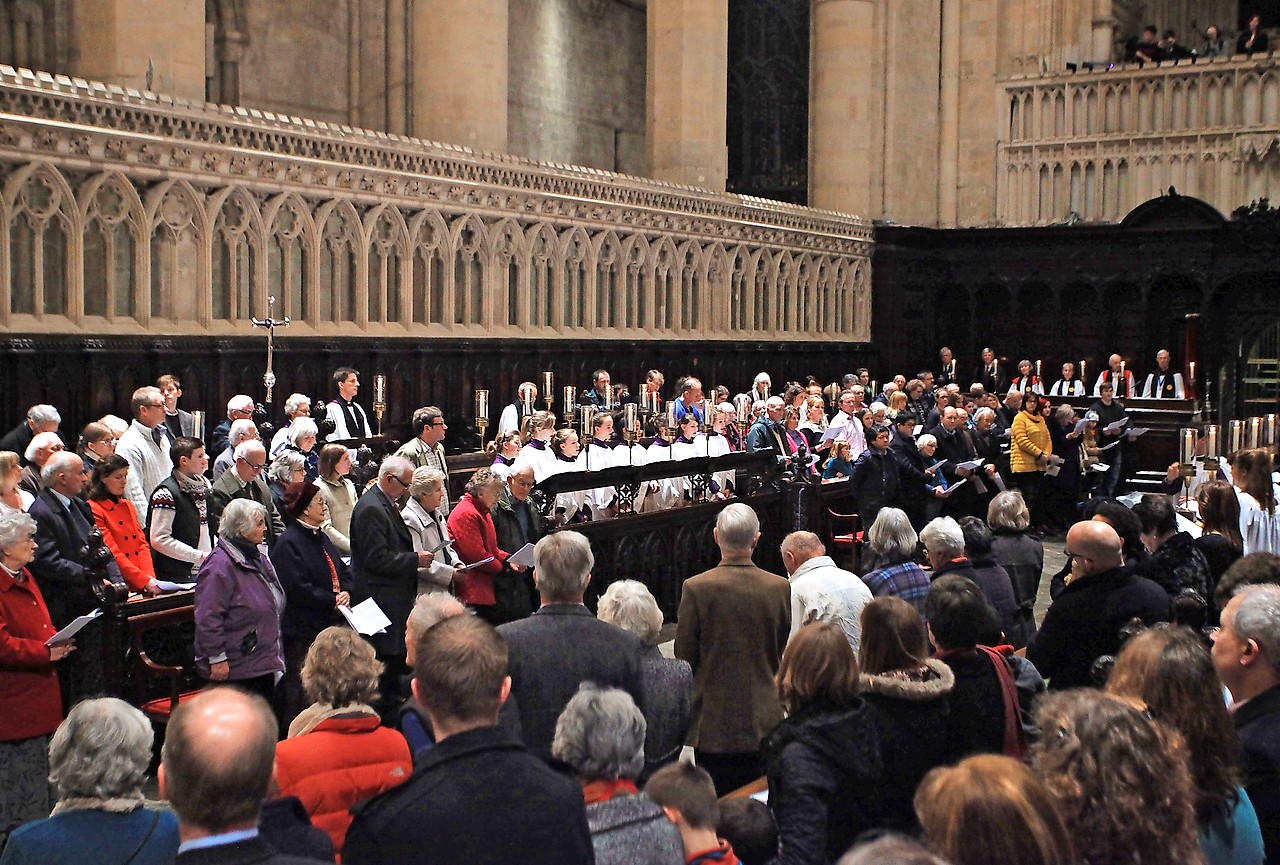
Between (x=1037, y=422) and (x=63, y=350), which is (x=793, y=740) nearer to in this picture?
(x=63, y=350)

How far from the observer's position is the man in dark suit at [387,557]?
677cm

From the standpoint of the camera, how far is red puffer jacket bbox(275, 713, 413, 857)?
3756 mm

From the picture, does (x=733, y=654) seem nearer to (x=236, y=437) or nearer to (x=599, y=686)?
(x=599, y=686)

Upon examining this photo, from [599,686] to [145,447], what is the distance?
16.9ft

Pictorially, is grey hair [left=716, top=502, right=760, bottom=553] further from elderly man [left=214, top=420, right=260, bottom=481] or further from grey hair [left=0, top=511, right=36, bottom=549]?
elderly man [left=214, top=420, right=260, bottom=481]

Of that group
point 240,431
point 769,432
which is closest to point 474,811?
point 240,431

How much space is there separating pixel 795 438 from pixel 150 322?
5601 millimetres

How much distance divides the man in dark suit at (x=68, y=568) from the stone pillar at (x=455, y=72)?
979 centimetres

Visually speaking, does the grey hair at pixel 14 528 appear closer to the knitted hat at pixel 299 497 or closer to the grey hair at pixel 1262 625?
the knitted hat at pixel 299 497

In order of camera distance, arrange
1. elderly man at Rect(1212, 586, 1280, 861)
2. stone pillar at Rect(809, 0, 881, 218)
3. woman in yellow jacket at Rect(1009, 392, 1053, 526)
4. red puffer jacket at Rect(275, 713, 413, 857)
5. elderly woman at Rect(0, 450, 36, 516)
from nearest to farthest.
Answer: elderly man at Rect(1212, 586, 1280, 861) → red puffer jacket at Rect(275, 713, 413, 857) → elderly woman at Rect(0, 450, 36, 516) → woman in yellow jacket at Rect(1009, 392, 1053, 526) → stone pillar at Rect(809, 0, 881, 218)

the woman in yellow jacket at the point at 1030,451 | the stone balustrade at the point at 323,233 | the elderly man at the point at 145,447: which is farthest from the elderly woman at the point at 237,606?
the woman in yellow jacket at the point at 1030,451

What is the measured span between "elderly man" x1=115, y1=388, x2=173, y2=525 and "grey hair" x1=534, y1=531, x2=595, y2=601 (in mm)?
4288

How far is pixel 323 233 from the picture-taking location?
519 inches

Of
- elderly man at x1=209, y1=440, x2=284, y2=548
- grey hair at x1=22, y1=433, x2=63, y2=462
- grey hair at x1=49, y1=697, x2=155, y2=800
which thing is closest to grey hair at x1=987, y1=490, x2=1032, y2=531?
elderly man at x1=209, y1=440, x2=284, y2=548
